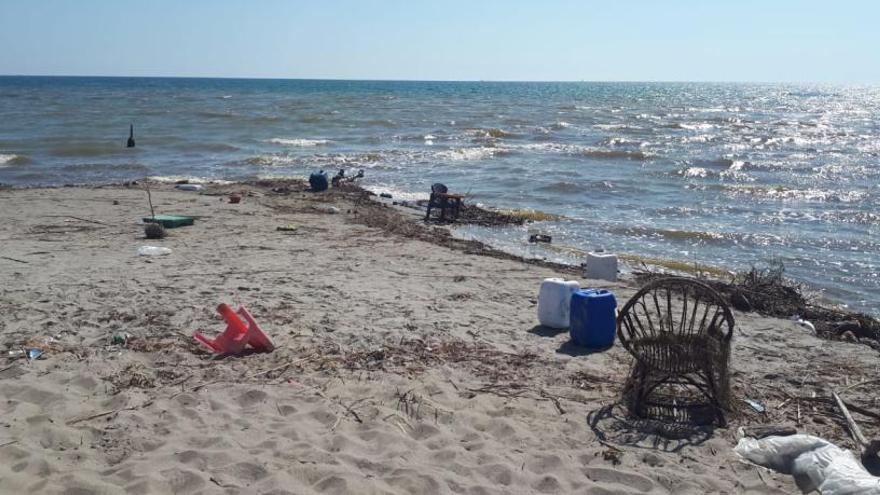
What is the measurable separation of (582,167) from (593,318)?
15.3 m

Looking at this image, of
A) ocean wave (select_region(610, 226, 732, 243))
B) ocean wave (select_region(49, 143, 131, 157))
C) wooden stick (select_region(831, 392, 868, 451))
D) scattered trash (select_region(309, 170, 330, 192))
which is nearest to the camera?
wooden stick (select_region(831, 392, 868, 451))

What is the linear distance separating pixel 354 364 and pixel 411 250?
445 cm

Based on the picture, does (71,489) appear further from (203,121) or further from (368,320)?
(203,121)

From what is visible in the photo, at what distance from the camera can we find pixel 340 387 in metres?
5.17

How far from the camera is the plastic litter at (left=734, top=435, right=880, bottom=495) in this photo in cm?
381

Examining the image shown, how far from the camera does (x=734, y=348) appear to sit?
6484 millimetres

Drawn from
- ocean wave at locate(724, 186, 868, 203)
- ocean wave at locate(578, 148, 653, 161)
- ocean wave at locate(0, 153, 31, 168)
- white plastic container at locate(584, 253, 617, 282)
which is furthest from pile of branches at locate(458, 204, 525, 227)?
ocean wave at locate(0, 153, 31, 168)

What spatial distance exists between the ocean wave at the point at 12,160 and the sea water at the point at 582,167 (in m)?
0.05

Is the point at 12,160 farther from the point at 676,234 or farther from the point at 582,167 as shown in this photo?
the point at 676,234

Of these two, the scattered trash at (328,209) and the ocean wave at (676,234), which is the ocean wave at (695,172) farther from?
the scattered trash at (328,209)

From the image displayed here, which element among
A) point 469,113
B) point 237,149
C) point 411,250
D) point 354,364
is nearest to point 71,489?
point 354,364

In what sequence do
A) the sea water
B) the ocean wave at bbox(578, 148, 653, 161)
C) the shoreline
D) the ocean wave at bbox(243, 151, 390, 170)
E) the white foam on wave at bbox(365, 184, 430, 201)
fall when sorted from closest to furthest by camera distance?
the shoreline < the sea water < the white foam on wave at bbox(365, 184, 430, 201) < the ocean wave at bbox(243, 151, 390, 170) < the ocean wave at bbox(578, 148, 653, 161)

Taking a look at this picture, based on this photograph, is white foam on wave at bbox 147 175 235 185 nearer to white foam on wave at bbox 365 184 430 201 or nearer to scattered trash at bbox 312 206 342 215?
white foam on wave at bbox 365 184 430 201

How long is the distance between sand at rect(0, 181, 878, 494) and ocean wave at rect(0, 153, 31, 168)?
1251 centimetres
